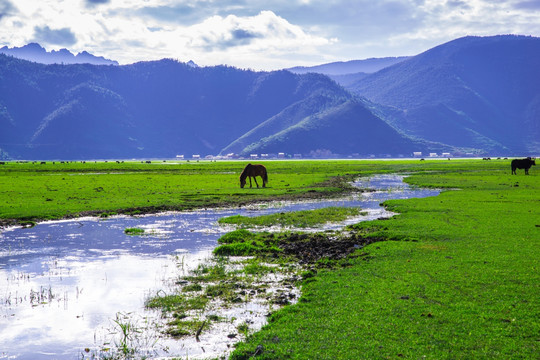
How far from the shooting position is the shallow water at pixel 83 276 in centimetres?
1153

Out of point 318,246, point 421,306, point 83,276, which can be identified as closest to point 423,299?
point 421,306

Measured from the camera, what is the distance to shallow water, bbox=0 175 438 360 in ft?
37.8

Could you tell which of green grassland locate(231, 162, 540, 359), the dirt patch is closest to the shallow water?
green grassland locate(231, 162, 540, 359)

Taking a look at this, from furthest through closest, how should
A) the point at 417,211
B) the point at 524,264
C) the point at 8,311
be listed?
the point at 417,211 < the point at 524,264 < the point at 8,311

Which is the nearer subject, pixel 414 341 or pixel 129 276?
pixel 414 341

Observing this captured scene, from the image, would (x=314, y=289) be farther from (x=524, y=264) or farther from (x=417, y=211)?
(x=417, y=211)

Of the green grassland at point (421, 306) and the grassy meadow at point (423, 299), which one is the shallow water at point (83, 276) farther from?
the grassy meadow at point (423, 299)

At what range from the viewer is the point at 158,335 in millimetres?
11586

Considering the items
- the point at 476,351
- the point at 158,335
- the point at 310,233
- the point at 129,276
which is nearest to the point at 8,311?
the point at 129,276

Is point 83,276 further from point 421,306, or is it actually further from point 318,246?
point 421,306

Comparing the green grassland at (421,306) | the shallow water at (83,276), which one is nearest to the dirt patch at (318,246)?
the green grassland at (421,306)

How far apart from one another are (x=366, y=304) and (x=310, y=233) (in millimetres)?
12986

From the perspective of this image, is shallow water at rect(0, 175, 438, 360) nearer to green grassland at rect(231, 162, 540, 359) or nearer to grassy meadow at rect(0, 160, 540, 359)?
green grassland at rect(231, 162, 540, 359)

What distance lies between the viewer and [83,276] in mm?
17375
